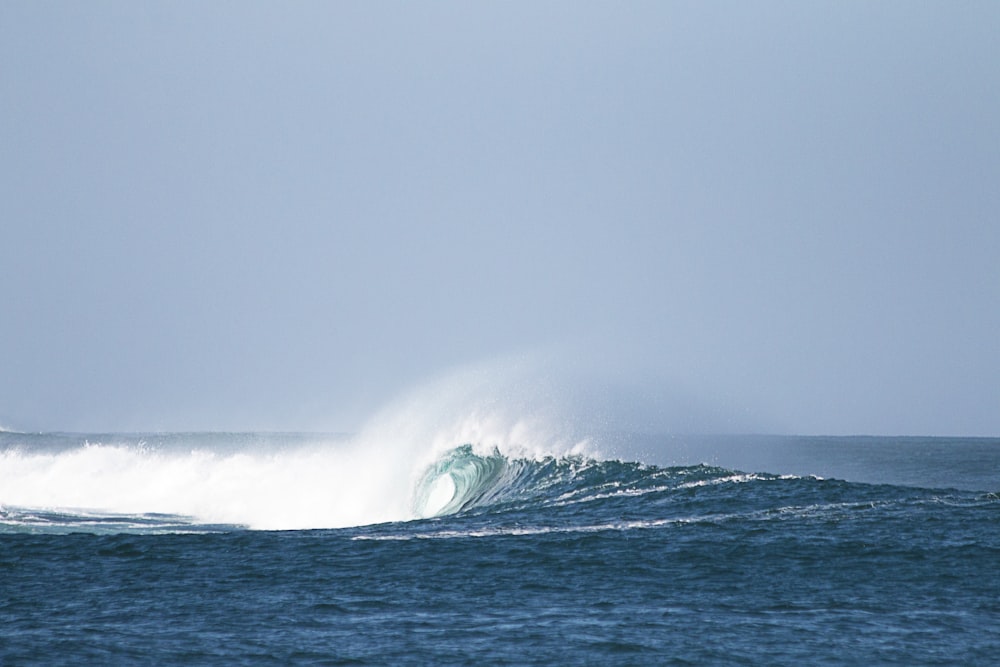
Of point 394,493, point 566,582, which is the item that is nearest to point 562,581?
point 566,582

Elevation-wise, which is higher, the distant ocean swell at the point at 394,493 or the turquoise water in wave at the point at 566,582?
the distant ocean swell at the point at 394,493

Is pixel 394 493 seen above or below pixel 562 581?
above

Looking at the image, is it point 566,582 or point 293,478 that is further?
point 293,478

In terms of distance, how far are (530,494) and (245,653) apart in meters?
17.0

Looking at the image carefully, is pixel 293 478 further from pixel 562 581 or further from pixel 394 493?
pixel 562 581

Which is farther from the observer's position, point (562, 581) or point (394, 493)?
point (394, 493)

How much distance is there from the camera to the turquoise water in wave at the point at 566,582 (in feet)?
40.4

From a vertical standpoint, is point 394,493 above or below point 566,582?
above

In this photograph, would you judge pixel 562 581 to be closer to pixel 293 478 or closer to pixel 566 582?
pixel 566 582


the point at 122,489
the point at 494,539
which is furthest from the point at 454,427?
the point at 494,539

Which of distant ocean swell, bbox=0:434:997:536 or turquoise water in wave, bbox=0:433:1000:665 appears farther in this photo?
distant ocean swell, bbox=0:434:997:536

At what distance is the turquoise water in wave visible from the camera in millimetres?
12305

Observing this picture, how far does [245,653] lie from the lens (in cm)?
1209

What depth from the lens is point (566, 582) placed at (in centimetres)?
1603
